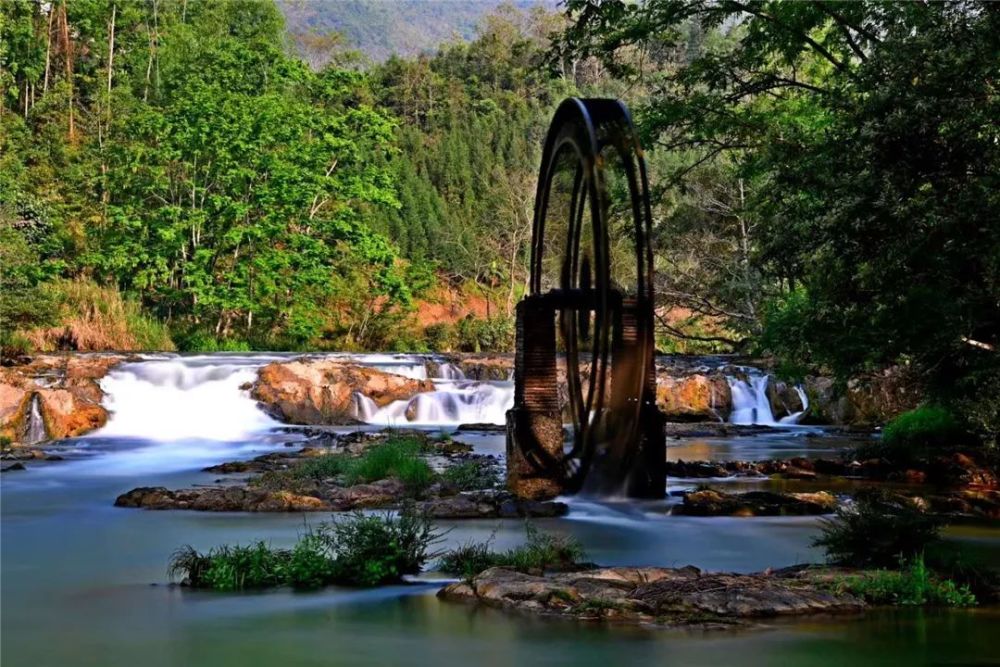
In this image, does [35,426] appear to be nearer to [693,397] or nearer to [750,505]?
[693,397]

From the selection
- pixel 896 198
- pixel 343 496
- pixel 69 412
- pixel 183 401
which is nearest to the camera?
pixel 896 198

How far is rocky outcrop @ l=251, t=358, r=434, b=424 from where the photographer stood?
25.5 metres

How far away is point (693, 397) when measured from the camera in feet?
88.4

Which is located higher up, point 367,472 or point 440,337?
point 440,337

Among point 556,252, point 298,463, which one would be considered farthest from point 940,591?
point 556,252

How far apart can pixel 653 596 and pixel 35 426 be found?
659 inches

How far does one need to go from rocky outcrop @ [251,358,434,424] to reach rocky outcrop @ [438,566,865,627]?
671 inches

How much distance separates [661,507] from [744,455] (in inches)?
299

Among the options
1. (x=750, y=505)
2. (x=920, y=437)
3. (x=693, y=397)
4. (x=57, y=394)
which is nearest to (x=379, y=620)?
(x=750, y=505)

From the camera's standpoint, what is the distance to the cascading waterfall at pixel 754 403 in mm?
27062

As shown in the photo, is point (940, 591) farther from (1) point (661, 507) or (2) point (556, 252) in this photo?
(2) point (556, 252)

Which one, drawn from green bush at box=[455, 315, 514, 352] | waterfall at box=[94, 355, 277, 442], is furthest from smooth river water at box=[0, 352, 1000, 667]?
green bush at box=[455, 315, 514, 352]

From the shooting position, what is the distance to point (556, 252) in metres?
47.0

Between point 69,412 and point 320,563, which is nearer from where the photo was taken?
point 320,563
